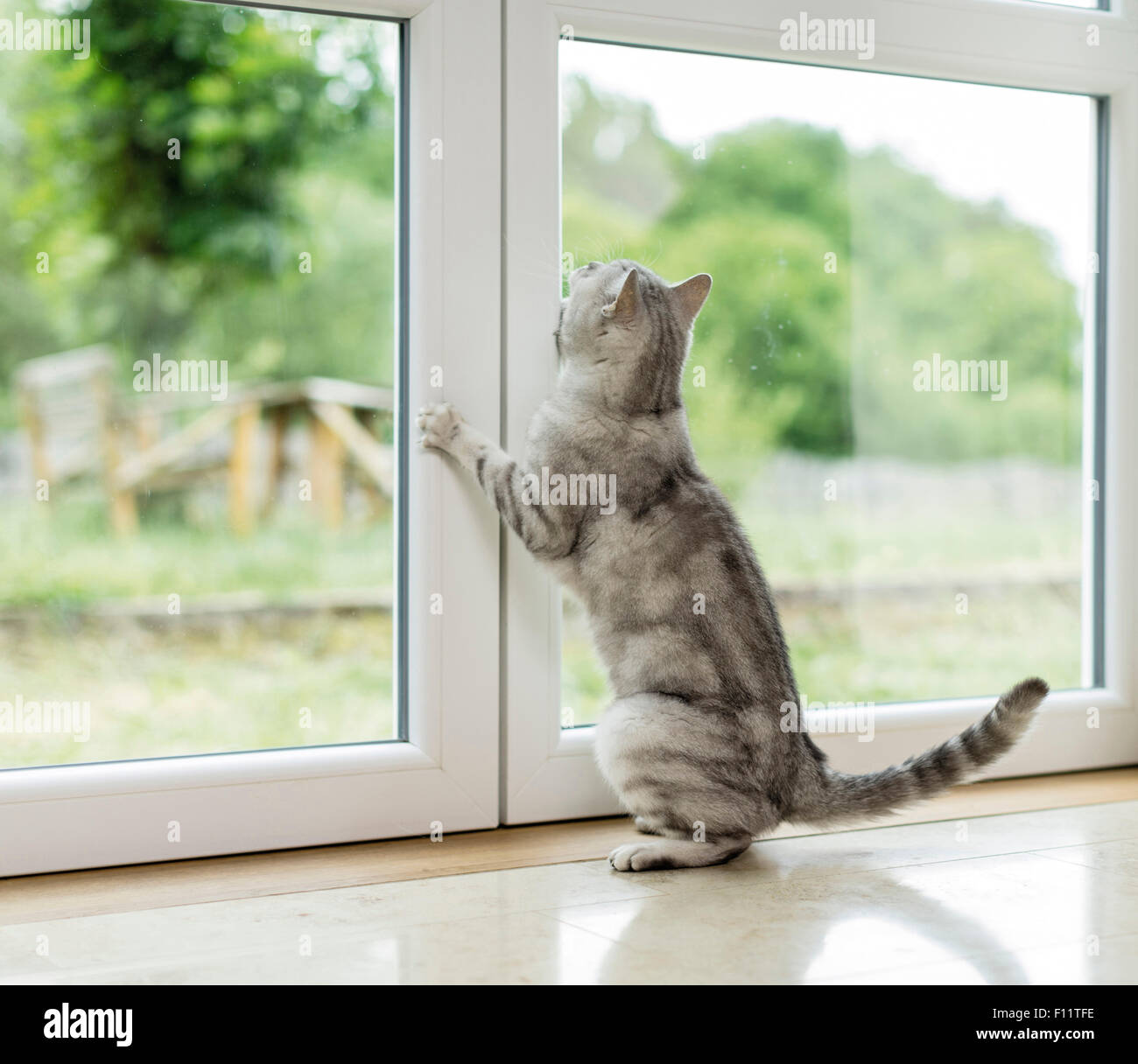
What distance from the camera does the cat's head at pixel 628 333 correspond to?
75.2 inches

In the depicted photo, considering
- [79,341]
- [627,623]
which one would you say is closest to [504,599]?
[627,623]

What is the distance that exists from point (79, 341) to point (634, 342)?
3.17 feet

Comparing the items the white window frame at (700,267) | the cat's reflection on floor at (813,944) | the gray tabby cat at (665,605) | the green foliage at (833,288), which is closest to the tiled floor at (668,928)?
the cat's reflection on floor at (813,944)

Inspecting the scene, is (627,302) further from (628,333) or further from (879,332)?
(879,332)

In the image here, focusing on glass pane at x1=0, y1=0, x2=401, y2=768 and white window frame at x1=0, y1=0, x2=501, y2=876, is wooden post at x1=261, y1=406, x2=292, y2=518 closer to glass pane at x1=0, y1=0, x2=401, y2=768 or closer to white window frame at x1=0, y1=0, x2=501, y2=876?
glass pane at x1=0, y1=0, x2=401, y2=768

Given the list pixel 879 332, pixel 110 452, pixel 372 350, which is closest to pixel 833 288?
pixel 879 332

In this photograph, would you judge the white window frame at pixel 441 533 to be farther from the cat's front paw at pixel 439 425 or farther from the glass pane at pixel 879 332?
the glass pane at pixel 879 332

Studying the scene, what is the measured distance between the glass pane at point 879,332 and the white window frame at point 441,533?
238mm

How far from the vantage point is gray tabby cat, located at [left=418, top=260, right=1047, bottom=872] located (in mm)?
1756

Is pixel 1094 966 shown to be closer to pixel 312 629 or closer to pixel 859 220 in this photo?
pixel 312 629

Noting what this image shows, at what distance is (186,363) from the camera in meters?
2.06

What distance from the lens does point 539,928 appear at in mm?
1479

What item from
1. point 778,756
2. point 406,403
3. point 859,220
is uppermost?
point 859,220
